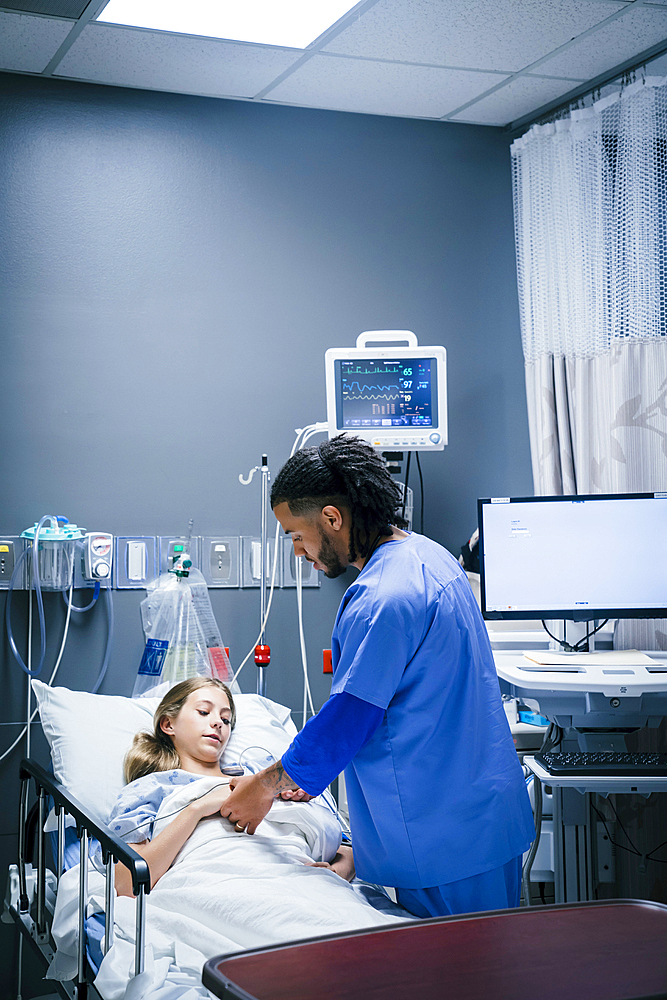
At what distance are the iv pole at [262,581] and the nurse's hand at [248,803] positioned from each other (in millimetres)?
Result: 959

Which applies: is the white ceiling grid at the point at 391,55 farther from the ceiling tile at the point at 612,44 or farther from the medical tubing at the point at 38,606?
the medical tubing at the point at 38,606

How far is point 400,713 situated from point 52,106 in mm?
2292

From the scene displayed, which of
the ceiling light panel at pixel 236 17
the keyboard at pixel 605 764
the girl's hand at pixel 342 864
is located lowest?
the girl's hand at pixel 342 864

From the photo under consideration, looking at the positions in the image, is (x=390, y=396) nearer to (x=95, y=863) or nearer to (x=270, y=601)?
(x=270, y=601)

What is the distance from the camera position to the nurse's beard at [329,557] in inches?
71.9

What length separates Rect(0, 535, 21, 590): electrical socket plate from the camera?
8.89ft

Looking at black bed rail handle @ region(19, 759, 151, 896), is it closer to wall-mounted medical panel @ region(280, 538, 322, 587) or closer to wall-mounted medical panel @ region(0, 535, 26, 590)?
wall-mounted medical panel @ region(0, 535, 26, 590)

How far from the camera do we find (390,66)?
2828 millimetres

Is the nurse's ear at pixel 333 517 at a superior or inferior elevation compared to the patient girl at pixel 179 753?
superior

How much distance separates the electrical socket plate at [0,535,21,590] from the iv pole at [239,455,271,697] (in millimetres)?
742

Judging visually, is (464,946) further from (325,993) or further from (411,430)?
(411,430)

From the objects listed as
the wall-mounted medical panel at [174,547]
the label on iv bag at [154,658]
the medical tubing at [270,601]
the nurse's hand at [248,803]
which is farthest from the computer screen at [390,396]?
the nurse's hand at [248,803]

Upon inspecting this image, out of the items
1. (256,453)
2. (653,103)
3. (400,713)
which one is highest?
(653,103)

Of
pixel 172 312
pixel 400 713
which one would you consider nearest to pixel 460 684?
pixel 400 713
